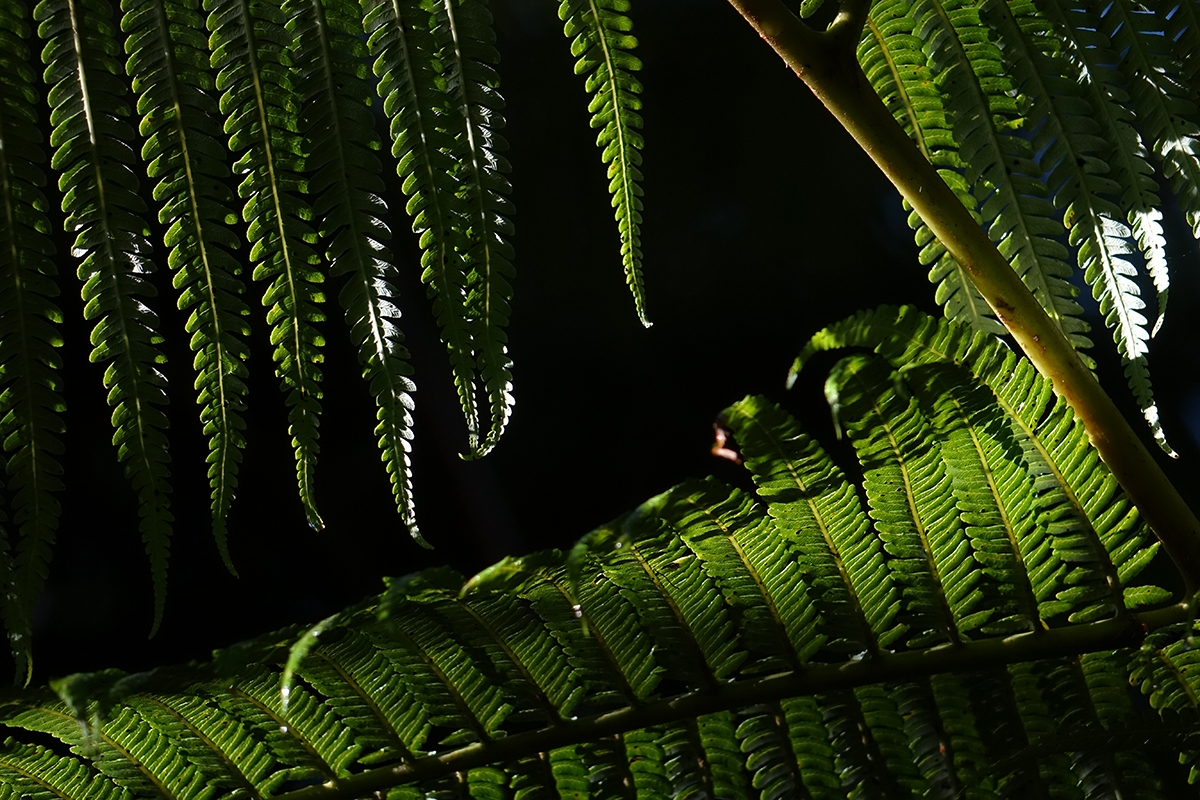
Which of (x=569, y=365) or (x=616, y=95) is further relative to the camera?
(x=569, y=365)

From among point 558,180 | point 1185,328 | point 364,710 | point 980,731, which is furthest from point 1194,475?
point 364,710

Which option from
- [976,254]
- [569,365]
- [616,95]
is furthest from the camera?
[569,365]

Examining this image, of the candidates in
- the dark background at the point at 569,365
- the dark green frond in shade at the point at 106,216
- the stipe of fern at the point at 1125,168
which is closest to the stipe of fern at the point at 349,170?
the dark green frond in shade at the point at 106,216

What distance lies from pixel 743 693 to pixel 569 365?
6.65 ft

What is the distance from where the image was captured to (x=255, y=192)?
0.78 metres

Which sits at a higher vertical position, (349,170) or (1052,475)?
(349,170)

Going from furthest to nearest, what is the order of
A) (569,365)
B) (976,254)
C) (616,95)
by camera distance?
1. (569,365)
2. (616,95)
3. (976,254)

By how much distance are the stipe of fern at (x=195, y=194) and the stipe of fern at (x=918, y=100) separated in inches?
23.1

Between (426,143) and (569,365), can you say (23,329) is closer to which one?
(426,143)

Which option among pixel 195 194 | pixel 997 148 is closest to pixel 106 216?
pixel 195 194

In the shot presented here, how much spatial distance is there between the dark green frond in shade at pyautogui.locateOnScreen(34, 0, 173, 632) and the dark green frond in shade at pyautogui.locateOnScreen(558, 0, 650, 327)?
39cm

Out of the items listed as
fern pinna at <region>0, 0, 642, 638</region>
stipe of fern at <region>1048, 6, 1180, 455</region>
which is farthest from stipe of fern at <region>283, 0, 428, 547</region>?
stipe of fern at <region>1048, 6, 1180, 455</region>

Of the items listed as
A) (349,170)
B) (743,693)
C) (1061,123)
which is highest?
(349,170)

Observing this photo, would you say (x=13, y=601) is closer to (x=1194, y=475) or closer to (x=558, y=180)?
(x=558, y=180)
